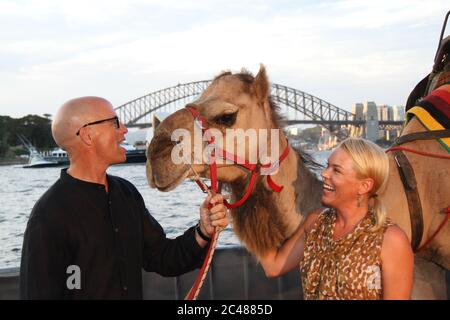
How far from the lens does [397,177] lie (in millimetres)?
3201

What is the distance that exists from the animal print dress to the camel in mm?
613

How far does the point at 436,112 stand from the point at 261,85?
3.50 feet

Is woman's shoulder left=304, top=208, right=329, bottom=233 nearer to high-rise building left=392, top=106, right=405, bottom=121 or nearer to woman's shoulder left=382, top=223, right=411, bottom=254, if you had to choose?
woman's shoulder left=382, top=223, right=411, bottom=254

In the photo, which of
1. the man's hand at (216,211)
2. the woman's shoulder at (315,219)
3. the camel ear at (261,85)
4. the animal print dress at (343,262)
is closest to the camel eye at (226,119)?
the camel ear at (261,85)

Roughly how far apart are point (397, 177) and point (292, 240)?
0.79 meters

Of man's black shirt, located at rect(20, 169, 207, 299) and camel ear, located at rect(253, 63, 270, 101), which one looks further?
camel ear, located at rect(253, 63, 270, 101)

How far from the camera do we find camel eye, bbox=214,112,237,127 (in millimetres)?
3086

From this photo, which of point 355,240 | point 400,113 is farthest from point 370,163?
point 400,113

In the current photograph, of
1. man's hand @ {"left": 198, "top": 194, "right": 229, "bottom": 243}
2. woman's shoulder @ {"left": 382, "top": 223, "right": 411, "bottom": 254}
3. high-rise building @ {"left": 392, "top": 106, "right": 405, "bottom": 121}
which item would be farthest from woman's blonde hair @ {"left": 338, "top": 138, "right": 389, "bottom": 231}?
high-rise building @ {"left": 392, "top": 106, "right": 405, "bottom": 121}

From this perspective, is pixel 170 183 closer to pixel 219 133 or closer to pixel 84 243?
pixel 219 133

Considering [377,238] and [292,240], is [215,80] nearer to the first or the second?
[292,240]

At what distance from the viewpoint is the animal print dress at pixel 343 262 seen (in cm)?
226
